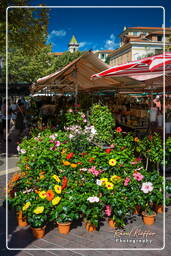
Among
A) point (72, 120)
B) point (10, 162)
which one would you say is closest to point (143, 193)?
point (72, 120)

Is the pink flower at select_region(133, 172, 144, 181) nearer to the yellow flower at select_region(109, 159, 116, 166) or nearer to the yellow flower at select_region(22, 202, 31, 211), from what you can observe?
the yellow flower at select_region(109, 159, 116, 166)

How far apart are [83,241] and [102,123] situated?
2.24 metres

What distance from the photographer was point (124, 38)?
60.6 metres

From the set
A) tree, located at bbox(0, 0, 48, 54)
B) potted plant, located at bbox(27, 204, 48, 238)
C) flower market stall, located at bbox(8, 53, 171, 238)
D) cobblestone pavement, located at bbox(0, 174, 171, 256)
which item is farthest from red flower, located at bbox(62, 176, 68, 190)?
tree, located at bbox(0, 0, 48, 54)

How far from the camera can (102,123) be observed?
5.01m

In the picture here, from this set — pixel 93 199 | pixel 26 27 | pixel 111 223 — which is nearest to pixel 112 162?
pixel 93 199

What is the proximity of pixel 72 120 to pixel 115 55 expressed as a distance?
64.5 metres

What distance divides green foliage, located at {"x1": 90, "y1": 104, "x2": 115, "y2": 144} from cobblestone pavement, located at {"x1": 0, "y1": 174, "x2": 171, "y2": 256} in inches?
62.3

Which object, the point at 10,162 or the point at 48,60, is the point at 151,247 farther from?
the point at 48,60

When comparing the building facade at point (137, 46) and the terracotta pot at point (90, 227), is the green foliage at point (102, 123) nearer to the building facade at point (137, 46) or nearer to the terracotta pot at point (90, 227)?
the terracotta pot at point (90, 227)

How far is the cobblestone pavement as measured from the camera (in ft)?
10.2

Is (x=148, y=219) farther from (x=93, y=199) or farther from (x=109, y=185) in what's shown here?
(x=93, y=199)

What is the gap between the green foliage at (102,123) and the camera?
4889 millimetres

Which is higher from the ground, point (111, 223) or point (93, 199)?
point (93, 199)
